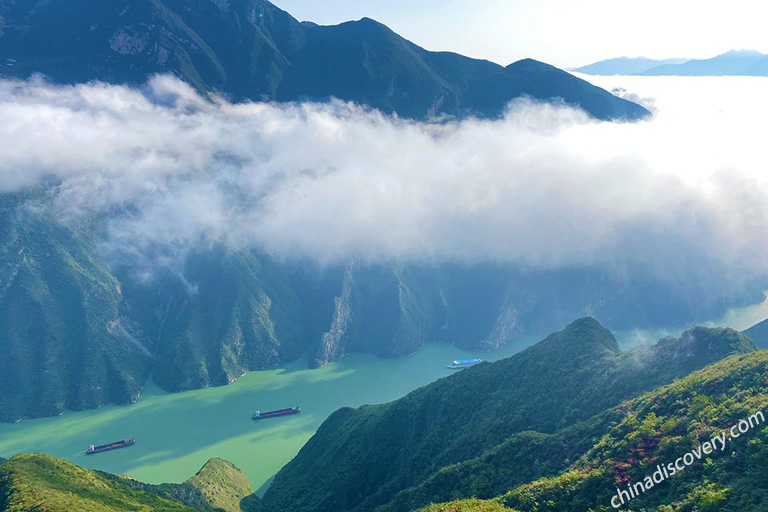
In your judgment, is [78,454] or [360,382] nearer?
[78,454]

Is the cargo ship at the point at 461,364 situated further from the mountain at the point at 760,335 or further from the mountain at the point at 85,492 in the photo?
the mountain at the point at 85,492

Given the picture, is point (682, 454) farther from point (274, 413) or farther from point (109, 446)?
point (109, 446)

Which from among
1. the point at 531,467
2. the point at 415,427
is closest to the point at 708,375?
the point at 531,467

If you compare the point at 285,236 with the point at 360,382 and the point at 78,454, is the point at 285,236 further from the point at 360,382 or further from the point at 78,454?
the point at 78,454

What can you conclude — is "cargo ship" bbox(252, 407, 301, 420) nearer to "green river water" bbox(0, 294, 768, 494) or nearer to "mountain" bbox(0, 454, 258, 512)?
"green river water" bbox(0, 294, 768, 494)

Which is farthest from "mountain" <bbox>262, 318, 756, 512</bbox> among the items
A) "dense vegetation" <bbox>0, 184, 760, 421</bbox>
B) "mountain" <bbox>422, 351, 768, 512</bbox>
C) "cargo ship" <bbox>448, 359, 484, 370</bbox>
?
"dense vegetation" <bbox>0, 184, 760, 421</bbox>
